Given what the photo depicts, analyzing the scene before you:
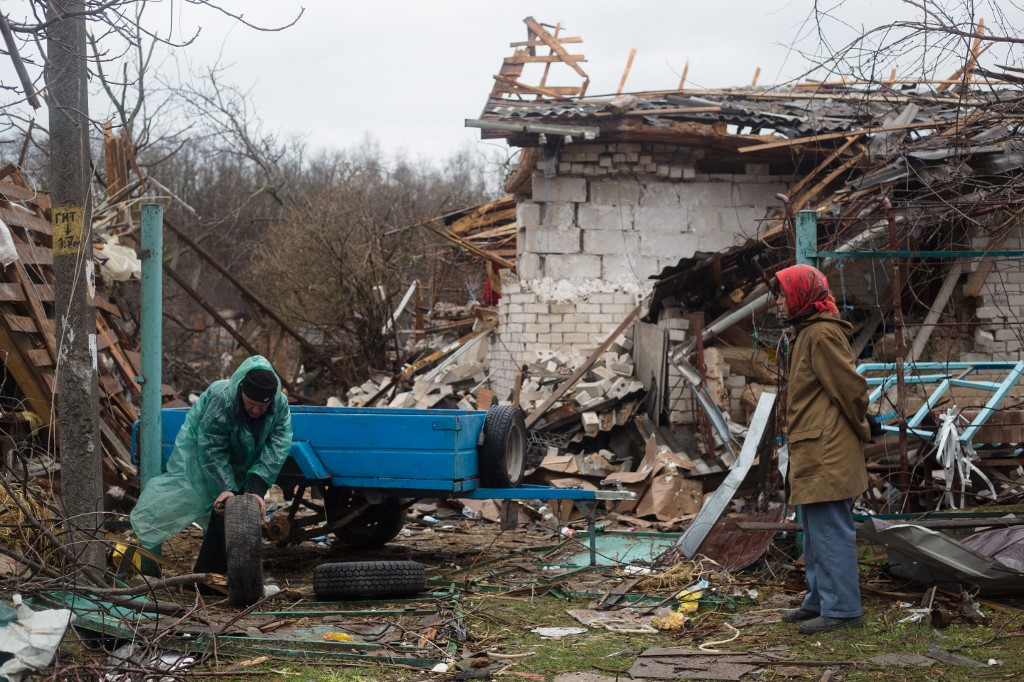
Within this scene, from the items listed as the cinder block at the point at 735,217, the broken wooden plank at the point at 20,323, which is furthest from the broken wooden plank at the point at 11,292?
the cinder block at the point at 735,217

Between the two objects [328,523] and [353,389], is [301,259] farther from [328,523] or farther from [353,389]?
[328,523]

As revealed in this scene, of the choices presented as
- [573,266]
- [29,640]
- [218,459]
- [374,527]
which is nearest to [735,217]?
[573,266]

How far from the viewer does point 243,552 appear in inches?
221

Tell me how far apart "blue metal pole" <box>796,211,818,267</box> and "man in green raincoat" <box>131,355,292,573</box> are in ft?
11.8

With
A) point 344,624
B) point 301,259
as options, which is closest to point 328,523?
point 344,624

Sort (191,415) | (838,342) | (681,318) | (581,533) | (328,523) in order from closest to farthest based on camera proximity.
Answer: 1. (838,342)
2. (191,415)
3. (328,523)
4. (581,533)
5. (681,318)

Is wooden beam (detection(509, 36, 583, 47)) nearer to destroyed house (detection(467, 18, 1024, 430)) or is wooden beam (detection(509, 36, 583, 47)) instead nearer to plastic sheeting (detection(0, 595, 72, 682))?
destroyed house (detection(467, 18, 1024, 430))

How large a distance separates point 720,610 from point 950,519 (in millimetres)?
1534

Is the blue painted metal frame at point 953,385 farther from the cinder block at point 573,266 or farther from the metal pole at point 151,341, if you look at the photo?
the cinder block at point 573,266

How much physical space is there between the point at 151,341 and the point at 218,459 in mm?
1247

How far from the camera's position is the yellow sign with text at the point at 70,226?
18.6 feet

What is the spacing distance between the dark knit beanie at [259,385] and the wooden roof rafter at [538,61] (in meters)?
9.75

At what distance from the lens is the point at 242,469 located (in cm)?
638

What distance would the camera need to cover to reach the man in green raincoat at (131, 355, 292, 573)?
6.08 metres
